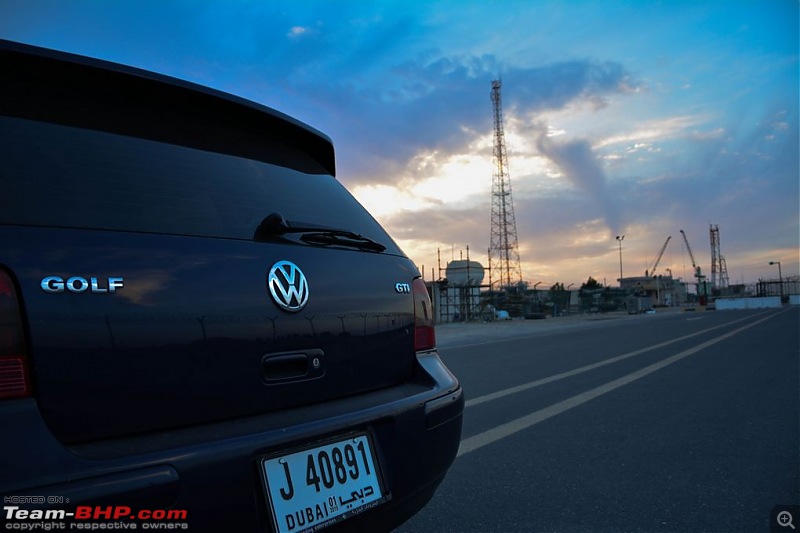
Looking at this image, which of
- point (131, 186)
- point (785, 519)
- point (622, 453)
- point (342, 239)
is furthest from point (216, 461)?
point (622, 453)

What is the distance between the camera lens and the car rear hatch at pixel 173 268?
4.06 feet

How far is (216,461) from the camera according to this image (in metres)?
1.37

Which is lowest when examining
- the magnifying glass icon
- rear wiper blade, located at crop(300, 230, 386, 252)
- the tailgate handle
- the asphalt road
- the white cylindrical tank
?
the magnifying glass icon

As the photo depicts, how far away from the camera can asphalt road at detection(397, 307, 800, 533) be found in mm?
2738

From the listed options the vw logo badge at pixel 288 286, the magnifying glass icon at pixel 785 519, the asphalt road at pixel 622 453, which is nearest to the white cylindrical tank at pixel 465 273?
the asphalt road at pixel 622 453

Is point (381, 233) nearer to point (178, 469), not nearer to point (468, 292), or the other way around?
point (178, 469)

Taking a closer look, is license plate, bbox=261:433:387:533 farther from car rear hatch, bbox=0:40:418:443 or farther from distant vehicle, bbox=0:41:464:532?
car rear hatch, bbox=0:40:418:443

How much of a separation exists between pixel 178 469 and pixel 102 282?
502 mm

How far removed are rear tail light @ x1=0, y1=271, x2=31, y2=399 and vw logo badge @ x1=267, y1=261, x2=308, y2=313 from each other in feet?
2.14

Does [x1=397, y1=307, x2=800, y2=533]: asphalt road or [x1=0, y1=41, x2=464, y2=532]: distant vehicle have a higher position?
[x1=0, y1=41, x2=464, y2=532]: distant vehicle

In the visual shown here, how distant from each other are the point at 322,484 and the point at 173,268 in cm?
78

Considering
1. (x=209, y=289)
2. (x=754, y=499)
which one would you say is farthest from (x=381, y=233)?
(x=754, y=499)

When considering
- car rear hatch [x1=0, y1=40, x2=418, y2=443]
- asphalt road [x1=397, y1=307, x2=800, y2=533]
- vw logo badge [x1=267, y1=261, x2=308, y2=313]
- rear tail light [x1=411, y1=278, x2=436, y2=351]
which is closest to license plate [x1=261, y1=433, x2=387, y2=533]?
car rear hatch [x1=0, y1=40, x2=418, y2=443]

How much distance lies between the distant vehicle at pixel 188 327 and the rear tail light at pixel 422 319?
0.09 metres
